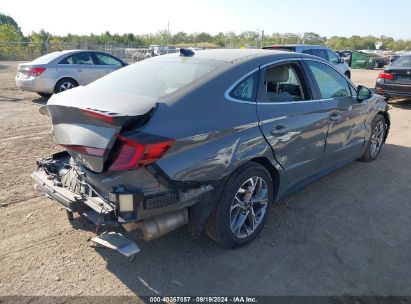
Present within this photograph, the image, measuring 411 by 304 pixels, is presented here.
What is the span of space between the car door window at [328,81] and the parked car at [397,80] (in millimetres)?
7103

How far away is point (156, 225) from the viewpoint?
275cm

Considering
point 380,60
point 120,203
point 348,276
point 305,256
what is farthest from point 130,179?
point 380,60

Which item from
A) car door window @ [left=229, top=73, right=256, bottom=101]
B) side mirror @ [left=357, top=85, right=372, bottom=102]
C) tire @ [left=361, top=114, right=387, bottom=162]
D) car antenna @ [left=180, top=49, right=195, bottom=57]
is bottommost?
tire @ [left=361, top=114, right=387, bottom=162]

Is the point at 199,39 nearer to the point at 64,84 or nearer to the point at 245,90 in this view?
the point at 64,84

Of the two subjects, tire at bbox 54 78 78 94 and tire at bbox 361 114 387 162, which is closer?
tire at bbox 361 114 387 162

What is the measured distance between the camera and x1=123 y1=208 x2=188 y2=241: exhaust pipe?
8.88 feet

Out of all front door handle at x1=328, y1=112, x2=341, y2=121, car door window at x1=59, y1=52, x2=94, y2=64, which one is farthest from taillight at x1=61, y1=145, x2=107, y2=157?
car door window at x1=59, y1=52, x2=94, y2=64

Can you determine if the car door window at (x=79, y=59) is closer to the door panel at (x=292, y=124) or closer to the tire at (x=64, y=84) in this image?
the tire at (x=64, y=84)

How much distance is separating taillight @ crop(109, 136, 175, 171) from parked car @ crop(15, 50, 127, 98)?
882 cm

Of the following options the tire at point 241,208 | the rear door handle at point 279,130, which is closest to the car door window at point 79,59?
the rear door handle at point 279,130

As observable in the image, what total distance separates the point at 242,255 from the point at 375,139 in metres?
3.59

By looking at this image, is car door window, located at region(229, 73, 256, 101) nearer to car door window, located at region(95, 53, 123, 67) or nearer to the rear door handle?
the rear door handle

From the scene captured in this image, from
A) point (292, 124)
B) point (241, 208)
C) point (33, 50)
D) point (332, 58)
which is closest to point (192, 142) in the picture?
point (241, 208)

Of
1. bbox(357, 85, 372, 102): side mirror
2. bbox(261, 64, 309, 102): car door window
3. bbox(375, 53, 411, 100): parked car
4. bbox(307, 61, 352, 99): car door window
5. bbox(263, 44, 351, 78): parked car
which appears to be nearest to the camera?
bbox(261, 64, 309, 102): car door window
